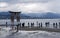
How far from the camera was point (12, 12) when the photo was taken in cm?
5141

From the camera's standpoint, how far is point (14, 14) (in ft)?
172

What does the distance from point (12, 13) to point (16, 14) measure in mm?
1028

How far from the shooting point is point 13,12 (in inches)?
2030

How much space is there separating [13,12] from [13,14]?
30.1 inches

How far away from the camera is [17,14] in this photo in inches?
2069

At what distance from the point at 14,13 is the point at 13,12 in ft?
1.77

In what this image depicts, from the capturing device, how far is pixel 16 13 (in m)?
52.3

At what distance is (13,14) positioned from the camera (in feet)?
171

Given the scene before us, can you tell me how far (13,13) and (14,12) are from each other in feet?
1.56

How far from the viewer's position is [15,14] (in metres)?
52.6

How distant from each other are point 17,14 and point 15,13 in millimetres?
650

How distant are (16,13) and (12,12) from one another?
129 cm

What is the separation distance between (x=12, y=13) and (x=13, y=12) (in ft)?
2.85

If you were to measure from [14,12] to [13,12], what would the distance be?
281 mm
